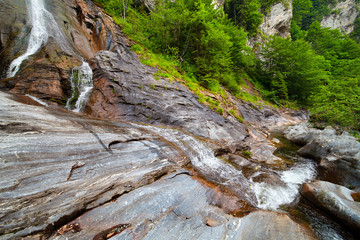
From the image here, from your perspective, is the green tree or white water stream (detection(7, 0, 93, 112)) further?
the green tree

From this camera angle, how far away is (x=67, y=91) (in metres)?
6.98

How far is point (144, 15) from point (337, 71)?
34.8 meters

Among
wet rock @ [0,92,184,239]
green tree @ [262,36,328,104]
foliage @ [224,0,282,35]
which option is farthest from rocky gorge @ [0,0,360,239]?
foliage @ [224,0,282,35]

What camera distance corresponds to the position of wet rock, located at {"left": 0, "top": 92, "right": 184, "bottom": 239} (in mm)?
1897

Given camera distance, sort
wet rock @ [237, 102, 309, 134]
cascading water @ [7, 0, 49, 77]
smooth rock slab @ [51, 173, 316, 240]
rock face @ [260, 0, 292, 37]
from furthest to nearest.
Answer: rock face @ [260, 0, 292, 37], wet rock @ [237, 102, 309, 134], cascading water @ [7, 0, 49, 77], smooth rock slab @ [51, 173, 316, 240]

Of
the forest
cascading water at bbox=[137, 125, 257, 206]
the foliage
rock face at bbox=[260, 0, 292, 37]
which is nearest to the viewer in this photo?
cascading water at bbox=[137, 125, 257, 206]

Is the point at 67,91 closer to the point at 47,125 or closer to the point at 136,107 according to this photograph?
the point at 136,107

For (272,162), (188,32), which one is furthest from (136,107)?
(188,32)

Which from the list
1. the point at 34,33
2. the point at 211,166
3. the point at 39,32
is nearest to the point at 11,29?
the point at 34,33

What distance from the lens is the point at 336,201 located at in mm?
3639

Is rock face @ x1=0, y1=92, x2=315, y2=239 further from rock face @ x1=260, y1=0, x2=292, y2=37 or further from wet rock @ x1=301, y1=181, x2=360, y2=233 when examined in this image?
rock face @ x1=260, y1=0, x2=292, y2=37

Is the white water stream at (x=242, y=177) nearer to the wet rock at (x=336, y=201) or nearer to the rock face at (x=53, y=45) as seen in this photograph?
the wet rock at (x=336, y=201)

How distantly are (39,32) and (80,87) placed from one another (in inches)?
210

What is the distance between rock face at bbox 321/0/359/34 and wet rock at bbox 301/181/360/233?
208 feet
